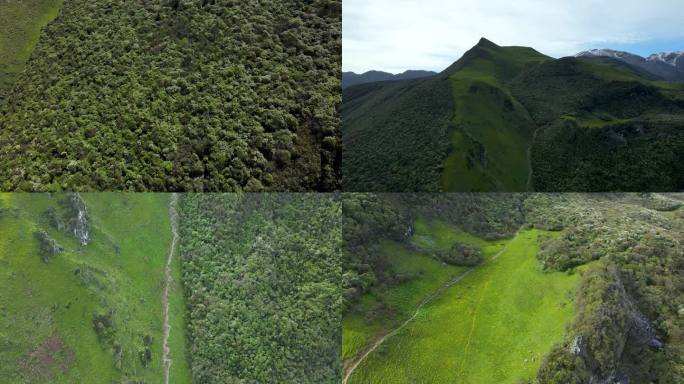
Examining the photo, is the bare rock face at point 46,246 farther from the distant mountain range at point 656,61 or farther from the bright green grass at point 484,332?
the distant mountain range at point 656,61

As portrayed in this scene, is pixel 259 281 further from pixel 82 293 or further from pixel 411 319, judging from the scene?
pixel 82 293

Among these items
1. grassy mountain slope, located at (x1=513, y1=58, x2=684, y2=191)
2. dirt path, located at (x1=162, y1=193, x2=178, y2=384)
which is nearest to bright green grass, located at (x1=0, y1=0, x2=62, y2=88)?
dirt path, located at (x1=162, y1=193, x2=178, y2=384)

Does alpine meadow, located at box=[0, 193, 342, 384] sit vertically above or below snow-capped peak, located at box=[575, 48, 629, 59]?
below

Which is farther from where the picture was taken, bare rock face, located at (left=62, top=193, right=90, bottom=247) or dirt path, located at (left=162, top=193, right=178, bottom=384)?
dirt path, located at (left=162, top=193, right=178, bottom=384)

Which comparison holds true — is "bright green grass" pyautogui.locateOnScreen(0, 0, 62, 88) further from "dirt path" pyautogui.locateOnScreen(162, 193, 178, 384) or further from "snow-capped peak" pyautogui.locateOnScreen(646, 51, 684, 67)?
"snow-capped peak" pyautogui.locateOnScreen(646, 51, 684, 67)

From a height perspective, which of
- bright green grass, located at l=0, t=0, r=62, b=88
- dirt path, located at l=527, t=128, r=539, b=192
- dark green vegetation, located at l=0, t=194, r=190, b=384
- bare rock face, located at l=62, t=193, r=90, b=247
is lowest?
dark green vegetation, located at l=0, t=194, r=190, b=384

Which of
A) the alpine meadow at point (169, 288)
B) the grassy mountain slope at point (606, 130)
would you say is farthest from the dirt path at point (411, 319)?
the grassy mountain slope at point (606, 130)

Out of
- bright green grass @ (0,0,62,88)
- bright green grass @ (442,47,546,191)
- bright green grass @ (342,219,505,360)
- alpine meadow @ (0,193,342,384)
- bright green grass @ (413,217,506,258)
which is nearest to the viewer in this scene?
bright green grass @ (342,219,505,360)
